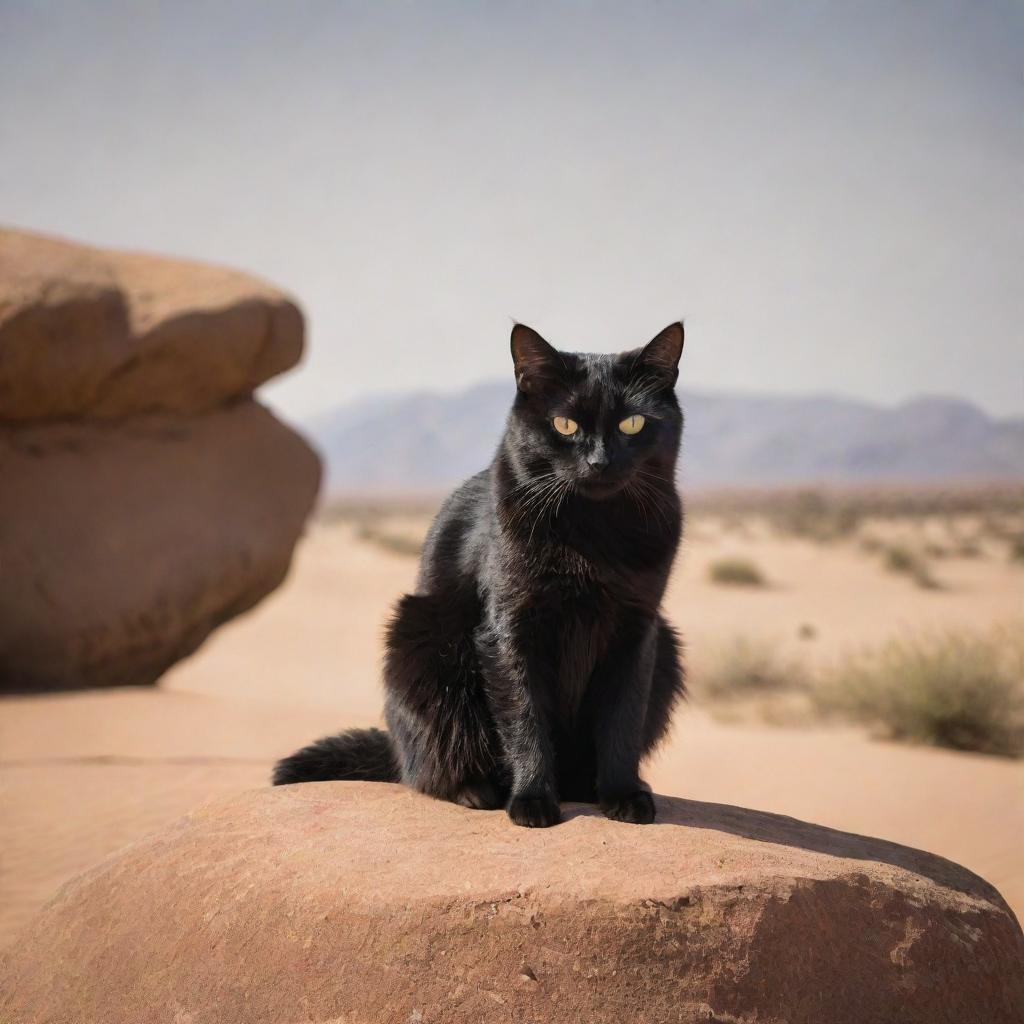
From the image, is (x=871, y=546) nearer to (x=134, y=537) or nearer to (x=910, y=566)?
(x=910, y=566)

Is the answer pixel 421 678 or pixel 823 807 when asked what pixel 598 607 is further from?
pixel 823 807

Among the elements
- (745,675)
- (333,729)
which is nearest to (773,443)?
(745,675)

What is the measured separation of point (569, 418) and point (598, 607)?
0.59 metres

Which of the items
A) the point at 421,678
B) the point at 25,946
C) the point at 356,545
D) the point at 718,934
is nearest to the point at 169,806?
the point at 25,946

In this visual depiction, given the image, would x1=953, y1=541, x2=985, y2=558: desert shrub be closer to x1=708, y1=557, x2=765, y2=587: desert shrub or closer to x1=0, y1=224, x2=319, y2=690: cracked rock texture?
x1=708, y1=557, x2=765, y2=587: desert shrub

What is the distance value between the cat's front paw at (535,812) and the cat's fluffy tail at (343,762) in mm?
836

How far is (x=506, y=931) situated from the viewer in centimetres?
258

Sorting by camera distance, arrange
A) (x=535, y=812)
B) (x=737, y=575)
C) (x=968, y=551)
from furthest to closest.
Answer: (x=968, y=551) < (x=737, y=575) < (x=535, y=812)

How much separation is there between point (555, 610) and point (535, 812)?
608 mm

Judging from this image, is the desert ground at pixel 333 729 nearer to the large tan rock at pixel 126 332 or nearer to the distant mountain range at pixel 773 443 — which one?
the large tan rock at pixel 126 332

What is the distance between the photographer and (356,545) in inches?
1266

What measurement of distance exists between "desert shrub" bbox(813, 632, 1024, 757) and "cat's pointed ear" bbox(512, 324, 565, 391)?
6.91 m

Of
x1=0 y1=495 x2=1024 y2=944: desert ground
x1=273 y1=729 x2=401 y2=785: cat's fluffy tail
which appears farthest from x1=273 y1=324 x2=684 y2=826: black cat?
x1=0 y1=495 x2=1024 y2=944: desert ground

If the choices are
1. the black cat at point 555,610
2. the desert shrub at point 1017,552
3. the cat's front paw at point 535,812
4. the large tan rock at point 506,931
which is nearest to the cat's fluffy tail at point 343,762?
the black cat at point 555,610
